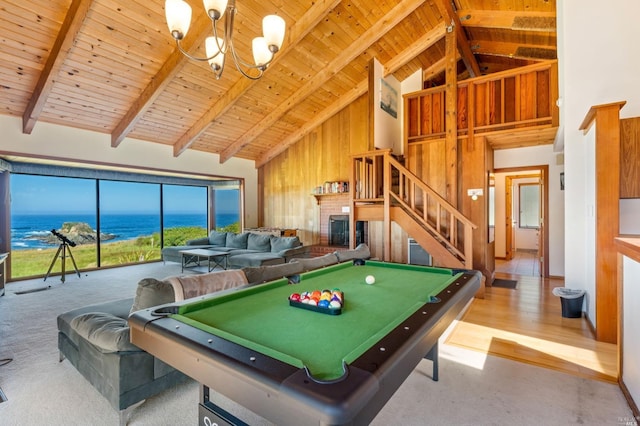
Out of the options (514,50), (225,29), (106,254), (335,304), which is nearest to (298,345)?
(335,304)

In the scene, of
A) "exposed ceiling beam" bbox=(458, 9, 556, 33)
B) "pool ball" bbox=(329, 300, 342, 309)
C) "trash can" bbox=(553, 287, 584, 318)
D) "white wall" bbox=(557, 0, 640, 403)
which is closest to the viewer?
"pool ball" bbox=(329, 300, 342, 309)

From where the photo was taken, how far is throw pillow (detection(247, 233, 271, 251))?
665cm

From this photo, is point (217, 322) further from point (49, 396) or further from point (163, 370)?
point (49, 396)

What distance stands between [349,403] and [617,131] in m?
→ 3.59

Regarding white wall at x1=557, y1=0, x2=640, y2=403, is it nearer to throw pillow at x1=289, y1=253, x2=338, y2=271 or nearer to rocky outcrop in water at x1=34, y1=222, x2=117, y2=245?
throw pillow at x1=289, y1=253, x2=338, y2=271

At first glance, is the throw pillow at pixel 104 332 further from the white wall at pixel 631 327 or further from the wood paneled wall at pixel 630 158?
the wood paneled wall at pixel 630 158

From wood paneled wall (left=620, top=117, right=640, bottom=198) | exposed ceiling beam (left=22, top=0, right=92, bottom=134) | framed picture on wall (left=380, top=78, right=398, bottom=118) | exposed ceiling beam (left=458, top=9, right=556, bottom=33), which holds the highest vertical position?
exposed ceiling beam (left=458, top=9, right=556, bottom=33)

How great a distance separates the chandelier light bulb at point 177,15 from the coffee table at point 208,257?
402 cm

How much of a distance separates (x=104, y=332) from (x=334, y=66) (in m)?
5.50

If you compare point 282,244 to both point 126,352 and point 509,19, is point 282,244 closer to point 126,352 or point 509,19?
point 126,352

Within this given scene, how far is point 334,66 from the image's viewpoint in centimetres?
577

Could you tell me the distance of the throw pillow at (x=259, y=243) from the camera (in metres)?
6.65

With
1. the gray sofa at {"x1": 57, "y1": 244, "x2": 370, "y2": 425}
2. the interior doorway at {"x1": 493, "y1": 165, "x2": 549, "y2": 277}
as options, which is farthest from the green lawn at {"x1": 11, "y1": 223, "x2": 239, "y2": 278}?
the interior doorway at {"x1": 493, "y1": 165, "x2": 549, "y2": 277}

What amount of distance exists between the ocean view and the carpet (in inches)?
287
